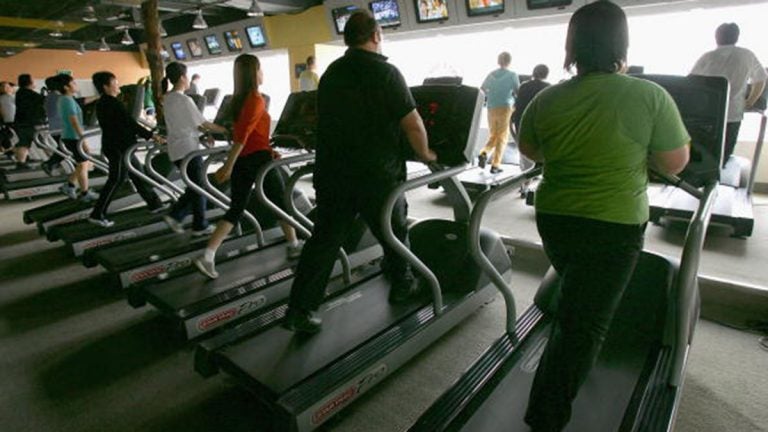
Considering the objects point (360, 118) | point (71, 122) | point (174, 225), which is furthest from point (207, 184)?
point (71, 122)

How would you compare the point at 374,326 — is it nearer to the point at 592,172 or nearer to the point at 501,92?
the point at 592,172

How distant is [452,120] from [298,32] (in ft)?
24.9

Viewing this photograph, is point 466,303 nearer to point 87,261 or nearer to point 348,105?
point 348,105

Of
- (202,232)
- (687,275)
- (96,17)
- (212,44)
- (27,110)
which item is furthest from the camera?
(212,44)

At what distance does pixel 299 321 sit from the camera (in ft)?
6.92

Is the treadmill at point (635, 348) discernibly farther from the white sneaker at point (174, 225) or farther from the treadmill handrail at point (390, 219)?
the white sneaker at point (174, 225)

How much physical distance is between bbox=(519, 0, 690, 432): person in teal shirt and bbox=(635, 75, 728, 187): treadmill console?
1.95ft

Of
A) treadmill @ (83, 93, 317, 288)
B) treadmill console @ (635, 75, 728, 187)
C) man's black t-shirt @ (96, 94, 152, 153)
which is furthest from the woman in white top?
treadmill console @ (635, 75, 728, 187)

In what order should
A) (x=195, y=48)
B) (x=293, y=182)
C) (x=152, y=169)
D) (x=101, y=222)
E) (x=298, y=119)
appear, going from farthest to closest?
(x=195, y=48) → (x=101, y=222) → (x=152, y=169) → (x=298, y=119) → (x=293, y=182)

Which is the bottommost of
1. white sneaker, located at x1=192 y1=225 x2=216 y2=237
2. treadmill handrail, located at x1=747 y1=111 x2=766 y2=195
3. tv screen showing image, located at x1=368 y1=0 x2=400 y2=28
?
treadmill handrail, located at x1=747 y1=111 x2=766 y2=195

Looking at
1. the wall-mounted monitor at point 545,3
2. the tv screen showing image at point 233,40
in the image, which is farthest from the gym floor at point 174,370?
the tv screen showing image at point 233,40

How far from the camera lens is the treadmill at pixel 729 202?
11.5 ft

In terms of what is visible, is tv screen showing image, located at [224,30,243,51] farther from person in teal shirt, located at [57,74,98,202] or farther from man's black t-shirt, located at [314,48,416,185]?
man's black t-shirt, located at [314,48,416,185]

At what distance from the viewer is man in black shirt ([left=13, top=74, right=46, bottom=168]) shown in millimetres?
6619
